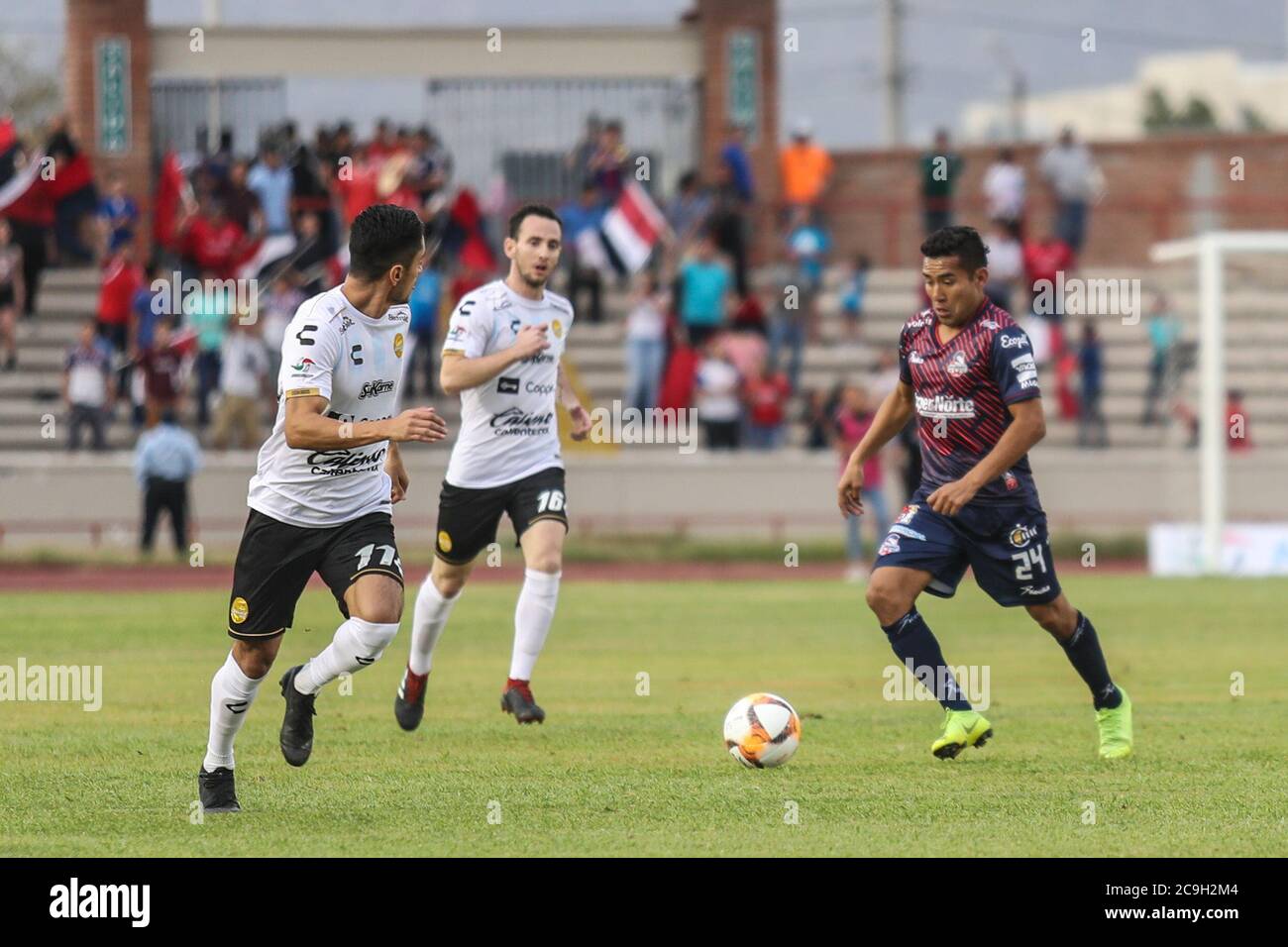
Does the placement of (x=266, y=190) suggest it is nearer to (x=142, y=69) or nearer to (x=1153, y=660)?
(x=142, y=69)

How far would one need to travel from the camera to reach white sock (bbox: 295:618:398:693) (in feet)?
25.9

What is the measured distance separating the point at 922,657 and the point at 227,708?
10.7 feet

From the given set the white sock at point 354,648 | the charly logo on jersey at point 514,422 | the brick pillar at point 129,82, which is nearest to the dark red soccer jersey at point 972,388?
the charly logo on jersey at point 514,422

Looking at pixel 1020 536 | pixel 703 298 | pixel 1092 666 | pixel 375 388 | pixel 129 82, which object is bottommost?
pixel 1092 666

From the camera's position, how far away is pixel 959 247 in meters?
8.99

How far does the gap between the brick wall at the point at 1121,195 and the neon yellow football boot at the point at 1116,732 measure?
944 inches

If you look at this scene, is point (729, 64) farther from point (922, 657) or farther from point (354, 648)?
point (354, 648)

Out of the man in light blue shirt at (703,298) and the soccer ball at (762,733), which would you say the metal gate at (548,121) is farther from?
the soccer ball at (762,733)

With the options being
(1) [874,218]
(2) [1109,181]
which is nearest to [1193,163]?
(2) [1109,181]

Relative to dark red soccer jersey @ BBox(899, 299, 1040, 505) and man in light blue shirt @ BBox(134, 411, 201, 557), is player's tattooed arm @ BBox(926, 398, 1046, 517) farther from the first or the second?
man in light blue shirt @ BBox(134, 411, 201, 557)

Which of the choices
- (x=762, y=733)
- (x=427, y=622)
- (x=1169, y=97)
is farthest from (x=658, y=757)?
(x=1169, y=97)

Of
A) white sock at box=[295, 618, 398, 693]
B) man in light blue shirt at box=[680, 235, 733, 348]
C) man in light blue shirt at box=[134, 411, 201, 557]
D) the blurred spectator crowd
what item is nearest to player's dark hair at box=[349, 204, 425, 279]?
white sock at box=[295, 618, 398, 693]

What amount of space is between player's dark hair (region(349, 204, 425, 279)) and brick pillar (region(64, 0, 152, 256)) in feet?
82.6
